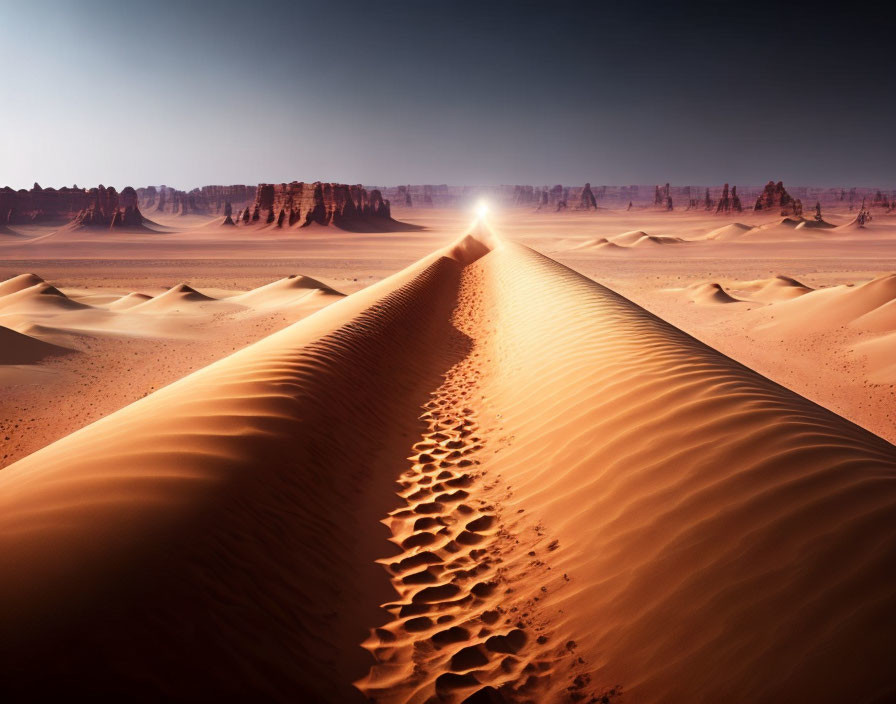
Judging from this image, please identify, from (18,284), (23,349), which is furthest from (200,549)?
(18,284)

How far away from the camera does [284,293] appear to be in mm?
20391

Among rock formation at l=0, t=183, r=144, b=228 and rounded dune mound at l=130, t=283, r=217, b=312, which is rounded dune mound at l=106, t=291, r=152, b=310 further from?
rock formation at l=0, t=183, r=144, b=228

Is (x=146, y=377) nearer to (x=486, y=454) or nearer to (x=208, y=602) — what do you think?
(x=486, y=454)

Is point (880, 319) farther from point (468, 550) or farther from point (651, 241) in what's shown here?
point (651, 241)

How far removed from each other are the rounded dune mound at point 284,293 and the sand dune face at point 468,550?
1425cm

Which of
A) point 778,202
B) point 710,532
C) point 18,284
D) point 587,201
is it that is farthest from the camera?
point 587,201

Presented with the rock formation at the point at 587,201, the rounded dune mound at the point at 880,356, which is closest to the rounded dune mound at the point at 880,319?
the rounded dune mound at the point at 880,356

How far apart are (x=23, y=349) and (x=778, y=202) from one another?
372 feet

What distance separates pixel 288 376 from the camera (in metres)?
5.51

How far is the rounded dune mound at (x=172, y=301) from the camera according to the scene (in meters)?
17.3

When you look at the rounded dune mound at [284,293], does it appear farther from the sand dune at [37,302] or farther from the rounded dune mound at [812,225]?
the rounded dune mound at [812,225]

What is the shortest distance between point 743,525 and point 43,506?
380cm

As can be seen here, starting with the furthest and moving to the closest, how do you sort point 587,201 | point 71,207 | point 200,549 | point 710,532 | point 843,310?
1. point 587,201
2. point 71,207
3. point 843,310
4. point 710,532
5. point 200,549

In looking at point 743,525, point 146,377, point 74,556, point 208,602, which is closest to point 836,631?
point 743,525
